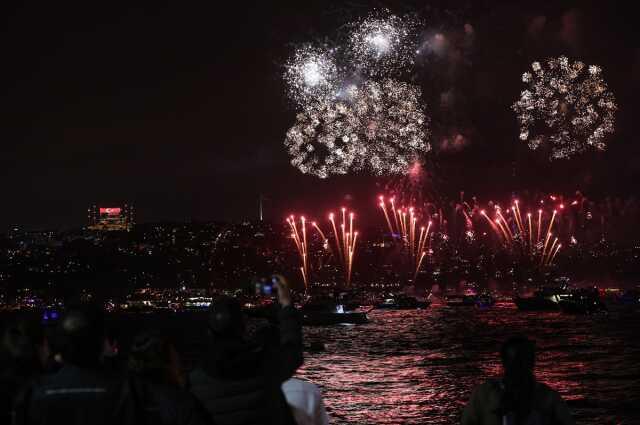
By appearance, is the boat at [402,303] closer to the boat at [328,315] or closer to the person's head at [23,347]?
the boat at [328,315]

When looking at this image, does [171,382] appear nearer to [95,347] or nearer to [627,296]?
[95,347]

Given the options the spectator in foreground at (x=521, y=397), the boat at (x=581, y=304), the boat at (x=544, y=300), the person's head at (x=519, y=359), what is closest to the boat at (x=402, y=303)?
the boat at (x=544, y=300)

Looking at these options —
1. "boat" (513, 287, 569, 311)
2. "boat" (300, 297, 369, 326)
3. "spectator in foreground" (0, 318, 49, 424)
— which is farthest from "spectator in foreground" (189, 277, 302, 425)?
"boat" (513, 287, 569, 311)

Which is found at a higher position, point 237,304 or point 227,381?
point 237,304

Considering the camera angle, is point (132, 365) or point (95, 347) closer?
point (95, 347)

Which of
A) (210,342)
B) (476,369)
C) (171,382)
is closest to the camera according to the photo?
(171,382)

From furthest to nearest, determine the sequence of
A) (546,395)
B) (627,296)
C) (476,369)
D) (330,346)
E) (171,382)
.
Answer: (627,296) < (330,346) < (476,369) < (546,395) < (171,382)

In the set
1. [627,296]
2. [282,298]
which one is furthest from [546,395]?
[627,296]
